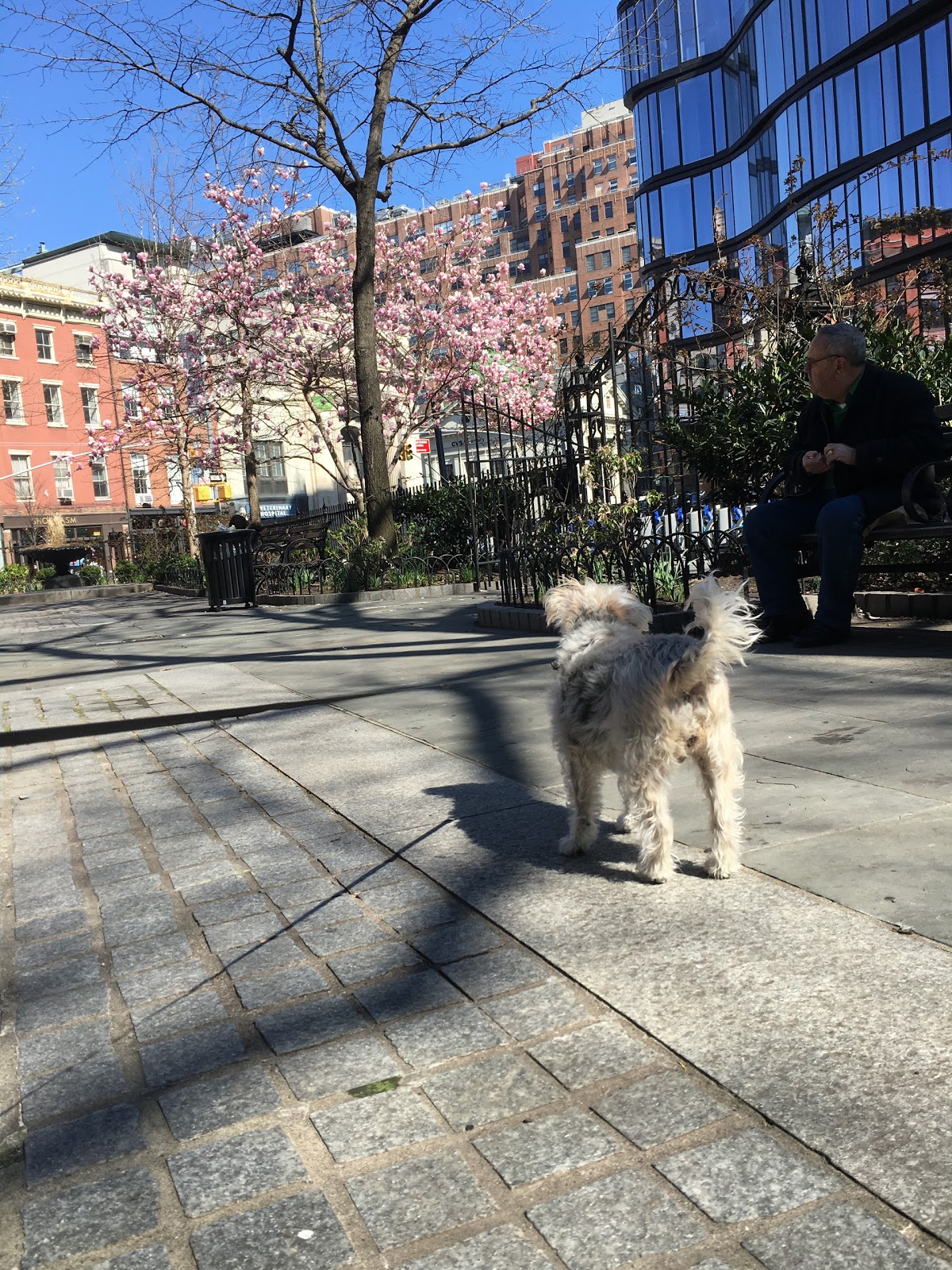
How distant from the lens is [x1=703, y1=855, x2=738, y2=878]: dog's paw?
2.84 metres

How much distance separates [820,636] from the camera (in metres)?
6.18

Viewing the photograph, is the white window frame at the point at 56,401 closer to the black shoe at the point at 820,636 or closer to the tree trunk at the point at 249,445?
the tree trunk at the point at 249,445

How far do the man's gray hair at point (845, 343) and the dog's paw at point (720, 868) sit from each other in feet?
12.9

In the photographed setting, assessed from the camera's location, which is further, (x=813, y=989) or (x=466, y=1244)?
(x=813, y=989)


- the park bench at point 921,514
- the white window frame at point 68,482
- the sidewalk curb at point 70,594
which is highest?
the white window frame at point 68,482

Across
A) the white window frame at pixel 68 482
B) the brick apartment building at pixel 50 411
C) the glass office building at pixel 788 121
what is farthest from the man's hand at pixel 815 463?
the white window frame at pixel 68 482

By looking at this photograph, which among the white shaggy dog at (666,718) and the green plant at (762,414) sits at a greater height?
the green plant at (762,414)

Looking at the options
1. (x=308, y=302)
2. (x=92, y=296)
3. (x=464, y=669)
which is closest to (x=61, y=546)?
(x=308, y=302)

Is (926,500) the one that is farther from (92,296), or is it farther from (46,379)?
(92,296)

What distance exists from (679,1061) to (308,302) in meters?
25.8

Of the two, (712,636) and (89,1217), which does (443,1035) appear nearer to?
(89,1217)

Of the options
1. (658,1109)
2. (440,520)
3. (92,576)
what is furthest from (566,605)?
(92,576)

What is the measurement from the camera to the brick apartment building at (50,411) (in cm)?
4903

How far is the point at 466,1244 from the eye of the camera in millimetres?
1530
